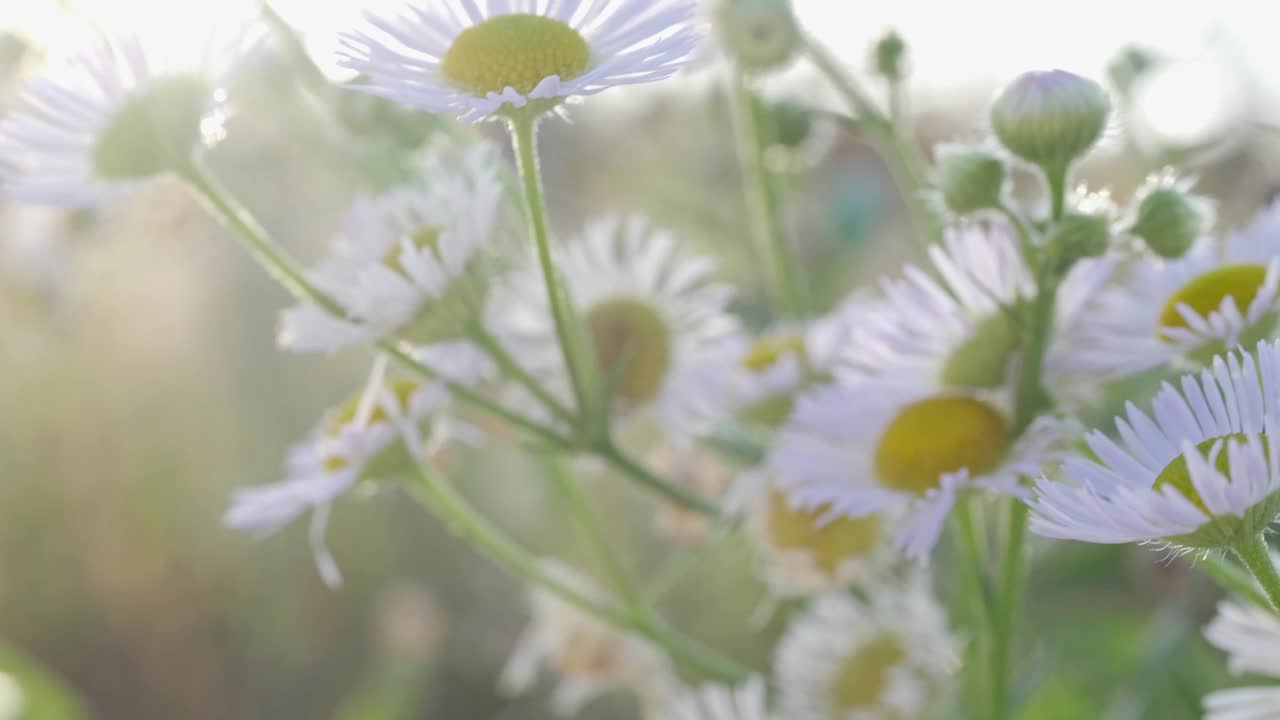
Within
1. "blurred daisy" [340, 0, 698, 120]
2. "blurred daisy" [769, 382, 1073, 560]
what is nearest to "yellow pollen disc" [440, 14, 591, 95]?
"blurred daisy" [340, 0, 698, 120]

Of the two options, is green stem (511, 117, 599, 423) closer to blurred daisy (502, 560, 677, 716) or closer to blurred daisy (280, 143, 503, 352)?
blurred daisy (280, 143, 503, 352)

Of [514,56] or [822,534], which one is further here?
[822,534]

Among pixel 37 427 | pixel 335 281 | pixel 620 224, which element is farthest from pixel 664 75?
pixel 37 427

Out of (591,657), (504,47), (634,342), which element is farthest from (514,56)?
(591,657)

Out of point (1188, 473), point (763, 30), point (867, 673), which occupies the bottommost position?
point (867, 673)

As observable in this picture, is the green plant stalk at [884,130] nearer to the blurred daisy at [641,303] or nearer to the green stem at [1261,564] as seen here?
the blurred daisy at [641,303]

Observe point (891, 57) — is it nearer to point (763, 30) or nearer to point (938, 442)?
point (763, 30)
